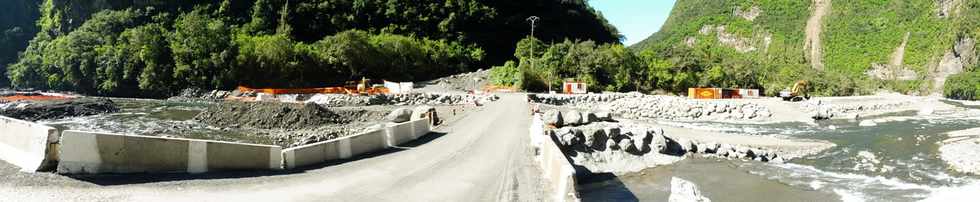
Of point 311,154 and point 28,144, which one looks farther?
point 311,154

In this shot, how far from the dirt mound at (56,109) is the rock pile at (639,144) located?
30394 mm

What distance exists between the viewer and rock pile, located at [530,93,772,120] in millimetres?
40625

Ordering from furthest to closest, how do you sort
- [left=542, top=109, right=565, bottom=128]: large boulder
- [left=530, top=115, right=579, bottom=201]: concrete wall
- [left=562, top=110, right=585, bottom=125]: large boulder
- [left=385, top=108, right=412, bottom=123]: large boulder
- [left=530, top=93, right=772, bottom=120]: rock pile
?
[left=530, top=93, right=772, bottom=120]: rock pile, [left=385, top=108, right=412, bottom=123]: large boulder, [left=562, top=110, right=585, bottom=125]: large boulder, [left=542, top=109, right=565, bottom=128]: large boulder, [left=530, top=115, right=579, bottom=201]: concrete wall

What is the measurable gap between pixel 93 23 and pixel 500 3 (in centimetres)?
4951

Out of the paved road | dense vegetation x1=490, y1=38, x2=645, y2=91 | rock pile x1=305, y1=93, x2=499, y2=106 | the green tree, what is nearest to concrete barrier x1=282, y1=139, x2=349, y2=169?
the paved road

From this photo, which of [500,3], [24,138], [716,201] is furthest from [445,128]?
[500,3]

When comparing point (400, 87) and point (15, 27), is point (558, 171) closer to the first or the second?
point (400, 87)

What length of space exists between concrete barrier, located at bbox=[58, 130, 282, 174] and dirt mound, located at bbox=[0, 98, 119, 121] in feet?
95.4

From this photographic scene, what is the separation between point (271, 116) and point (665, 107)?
25884mm

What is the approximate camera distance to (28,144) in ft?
32.8

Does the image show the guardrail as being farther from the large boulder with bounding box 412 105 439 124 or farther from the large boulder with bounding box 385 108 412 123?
the large boulder with bounding box 385 108 412 123

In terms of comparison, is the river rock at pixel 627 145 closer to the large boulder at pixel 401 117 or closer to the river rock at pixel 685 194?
the river rock at pixel 685 194

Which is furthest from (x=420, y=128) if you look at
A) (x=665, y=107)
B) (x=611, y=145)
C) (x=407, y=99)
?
(x=665, y=107)

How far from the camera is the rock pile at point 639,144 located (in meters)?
19.2
